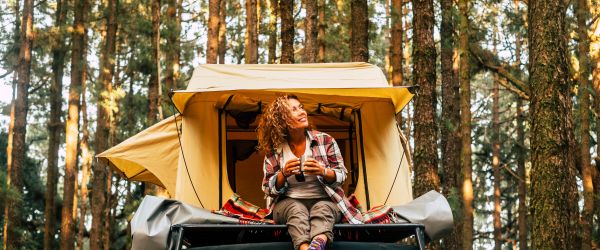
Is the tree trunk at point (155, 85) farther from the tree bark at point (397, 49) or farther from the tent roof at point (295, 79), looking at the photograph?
the tent roof at point (295, 79)

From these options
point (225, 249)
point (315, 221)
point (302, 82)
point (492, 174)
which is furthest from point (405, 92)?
point (492, 174)

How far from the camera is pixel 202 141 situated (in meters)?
7.87

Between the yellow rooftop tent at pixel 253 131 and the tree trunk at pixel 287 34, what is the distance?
5.31m

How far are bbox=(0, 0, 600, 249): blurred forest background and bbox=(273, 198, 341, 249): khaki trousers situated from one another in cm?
297

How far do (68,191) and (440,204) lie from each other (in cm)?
1588

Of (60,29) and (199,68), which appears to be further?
(60,29)

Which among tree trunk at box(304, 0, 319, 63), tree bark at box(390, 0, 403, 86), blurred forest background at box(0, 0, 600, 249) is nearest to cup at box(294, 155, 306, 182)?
blurred forest background at box(0, 0, 600, 249)

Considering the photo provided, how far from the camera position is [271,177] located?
6.11 meters

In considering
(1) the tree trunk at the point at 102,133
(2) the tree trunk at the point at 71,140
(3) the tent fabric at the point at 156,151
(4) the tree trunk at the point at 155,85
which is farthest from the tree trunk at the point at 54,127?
(3) the tent fabric at the point at 156,151

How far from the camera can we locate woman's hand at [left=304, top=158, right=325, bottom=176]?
5.85 m

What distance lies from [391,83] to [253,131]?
13431 mm

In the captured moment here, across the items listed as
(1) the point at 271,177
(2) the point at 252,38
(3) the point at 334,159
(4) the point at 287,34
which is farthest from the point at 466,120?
(1) the point at 271,177

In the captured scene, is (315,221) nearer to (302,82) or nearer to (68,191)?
(302,82)

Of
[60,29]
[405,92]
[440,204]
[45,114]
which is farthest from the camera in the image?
[45,114]
